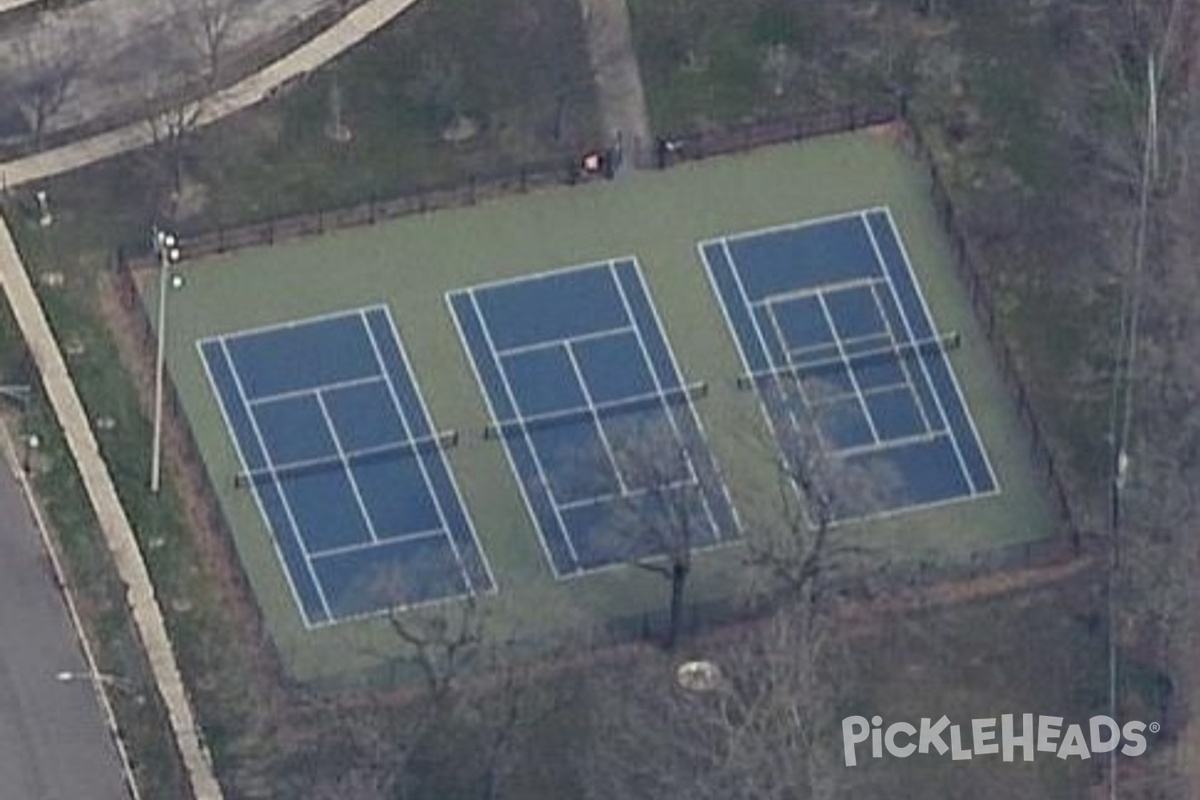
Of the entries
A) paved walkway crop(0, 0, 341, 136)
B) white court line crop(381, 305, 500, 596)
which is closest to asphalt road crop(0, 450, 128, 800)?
white court line crop(381, 305, 500, 596)

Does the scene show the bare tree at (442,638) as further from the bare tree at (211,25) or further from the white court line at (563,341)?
the bare tree at (211,25)

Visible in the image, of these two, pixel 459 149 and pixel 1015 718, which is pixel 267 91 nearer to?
pixel 459 149

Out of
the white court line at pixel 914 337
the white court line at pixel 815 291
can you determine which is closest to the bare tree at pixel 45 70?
the white court line at pixel 815 291

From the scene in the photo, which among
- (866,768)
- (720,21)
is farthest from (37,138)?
(866,768)

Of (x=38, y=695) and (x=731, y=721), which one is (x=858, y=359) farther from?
(x=38, y=695)

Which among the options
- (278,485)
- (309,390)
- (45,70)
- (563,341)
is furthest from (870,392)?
(45,70)

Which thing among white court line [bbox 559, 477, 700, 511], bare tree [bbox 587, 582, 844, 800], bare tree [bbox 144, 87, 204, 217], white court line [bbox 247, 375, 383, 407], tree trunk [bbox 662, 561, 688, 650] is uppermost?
bare tree [bbox 144, 87, 204, 217]

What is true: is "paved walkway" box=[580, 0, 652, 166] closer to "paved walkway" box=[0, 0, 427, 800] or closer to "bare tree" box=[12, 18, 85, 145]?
"paved walkway" box=[0, 0, 427, 800]
